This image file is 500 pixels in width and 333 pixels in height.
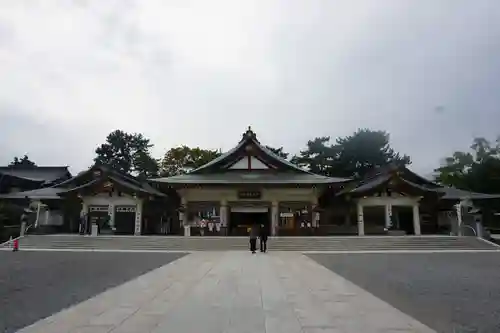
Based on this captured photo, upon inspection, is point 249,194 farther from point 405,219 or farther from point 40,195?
point 40,195

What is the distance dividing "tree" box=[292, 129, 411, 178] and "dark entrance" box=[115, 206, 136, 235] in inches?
1068

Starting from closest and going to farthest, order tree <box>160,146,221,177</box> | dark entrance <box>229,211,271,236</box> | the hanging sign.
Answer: the hanging sign → dark entrance <box>229,211,271,236</box> → tree <box>160,146,221,177</box>

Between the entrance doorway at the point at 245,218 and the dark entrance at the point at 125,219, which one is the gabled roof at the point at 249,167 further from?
the dark entrance at the point at 125,219

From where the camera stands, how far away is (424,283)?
28.8ft

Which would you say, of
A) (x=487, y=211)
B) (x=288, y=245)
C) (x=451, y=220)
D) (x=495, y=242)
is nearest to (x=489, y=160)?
(x=487, y=211)

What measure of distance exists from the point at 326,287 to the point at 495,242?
63.0 feet

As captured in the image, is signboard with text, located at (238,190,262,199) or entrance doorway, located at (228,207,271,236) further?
entrance doorway, located at (228,207,271,236)

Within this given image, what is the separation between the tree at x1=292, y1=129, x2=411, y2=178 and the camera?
48.7 meters

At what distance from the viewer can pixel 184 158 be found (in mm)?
48250

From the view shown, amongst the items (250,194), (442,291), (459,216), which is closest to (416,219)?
(459,216)

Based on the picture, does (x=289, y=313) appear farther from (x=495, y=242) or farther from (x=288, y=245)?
(x=495, y=242)

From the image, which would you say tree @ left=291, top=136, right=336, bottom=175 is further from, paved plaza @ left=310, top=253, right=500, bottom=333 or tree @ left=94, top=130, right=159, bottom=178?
paved plaza @ left=310, top=253, right=500, bottom=333

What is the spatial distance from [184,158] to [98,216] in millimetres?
19461

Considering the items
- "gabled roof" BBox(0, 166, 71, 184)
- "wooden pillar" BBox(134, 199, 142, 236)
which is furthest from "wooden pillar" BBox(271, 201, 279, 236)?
"gabled roof" BBox(0, 166, 71, 184)
